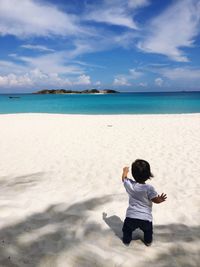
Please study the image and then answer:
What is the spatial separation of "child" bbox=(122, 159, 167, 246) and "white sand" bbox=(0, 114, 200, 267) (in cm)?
23

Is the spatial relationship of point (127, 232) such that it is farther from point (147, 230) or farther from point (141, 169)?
point (141, 169)

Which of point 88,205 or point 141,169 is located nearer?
point 141,169

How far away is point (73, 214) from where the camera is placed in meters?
4.84

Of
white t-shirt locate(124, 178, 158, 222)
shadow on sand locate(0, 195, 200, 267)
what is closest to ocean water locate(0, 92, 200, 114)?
shadow on sand locate(0, 195, 200, 267)

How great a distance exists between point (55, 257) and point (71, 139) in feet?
28.6

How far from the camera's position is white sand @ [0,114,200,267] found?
11.8ft

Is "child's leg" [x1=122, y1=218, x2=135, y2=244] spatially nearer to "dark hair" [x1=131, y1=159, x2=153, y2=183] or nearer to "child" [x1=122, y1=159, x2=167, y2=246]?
"child" [x1=122, y1=159, x2=167, y2=246]

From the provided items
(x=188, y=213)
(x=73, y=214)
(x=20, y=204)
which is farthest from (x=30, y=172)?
(x=188, y=213)

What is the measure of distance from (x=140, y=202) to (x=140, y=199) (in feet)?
0.15

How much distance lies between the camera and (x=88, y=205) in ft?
17.2

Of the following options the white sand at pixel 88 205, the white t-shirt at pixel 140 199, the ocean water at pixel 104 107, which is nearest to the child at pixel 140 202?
the white t-shirt at pixel 140 199

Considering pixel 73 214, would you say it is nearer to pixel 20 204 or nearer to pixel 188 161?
pixel 20 204

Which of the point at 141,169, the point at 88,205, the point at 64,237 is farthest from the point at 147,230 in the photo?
the point at 88,205

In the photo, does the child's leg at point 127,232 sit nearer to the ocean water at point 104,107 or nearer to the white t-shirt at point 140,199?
the white t-shirt at point 140,199
